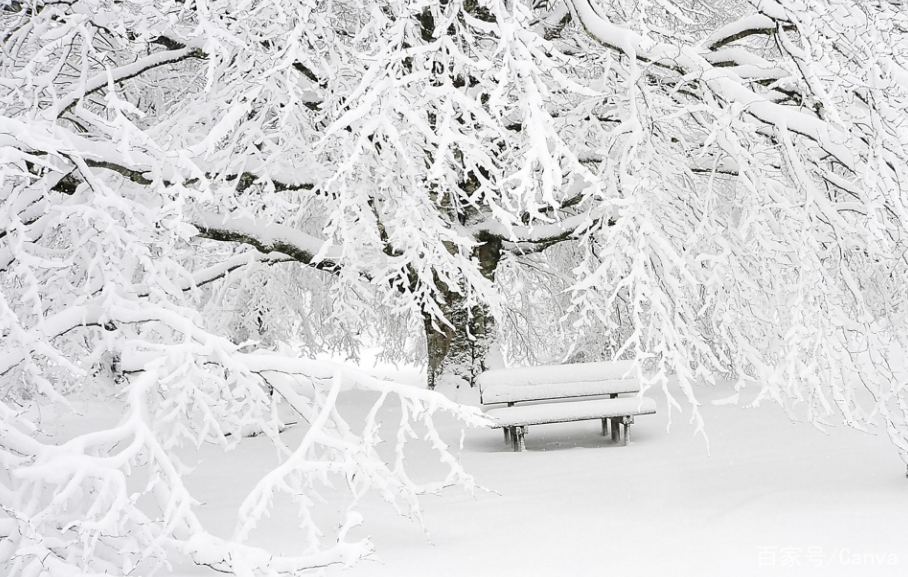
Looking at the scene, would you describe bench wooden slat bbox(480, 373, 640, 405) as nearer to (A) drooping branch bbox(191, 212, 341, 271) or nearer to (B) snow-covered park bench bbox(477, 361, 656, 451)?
(B) snow-covered park bench bbox(477, 361, 656, 451)

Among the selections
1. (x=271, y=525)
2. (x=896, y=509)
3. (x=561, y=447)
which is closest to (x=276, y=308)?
(x=561, y=447)

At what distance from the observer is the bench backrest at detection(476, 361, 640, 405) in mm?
7160

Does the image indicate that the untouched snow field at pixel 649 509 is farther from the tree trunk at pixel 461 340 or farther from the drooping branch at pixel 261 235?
the drooping branch at pixel 261 235

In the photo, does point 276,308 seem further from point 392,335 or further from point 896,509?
point 896,509

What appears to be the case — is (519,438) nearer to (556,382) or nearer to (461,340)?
(556,382)

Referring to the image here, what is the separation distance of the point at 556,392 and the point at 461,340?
59.0 inches

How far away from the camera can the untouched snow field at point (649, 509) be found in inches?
164

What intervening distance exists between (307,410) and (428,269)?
1462mm

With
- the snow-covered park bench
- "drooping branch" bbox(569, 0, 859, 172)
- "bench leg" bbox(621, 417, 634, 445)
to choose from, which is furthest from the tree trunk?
"drooping branch" bbox(569, 0, 859, 172)

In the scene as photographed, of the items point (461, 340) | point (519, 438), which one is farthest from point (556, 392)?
point (461, 340)

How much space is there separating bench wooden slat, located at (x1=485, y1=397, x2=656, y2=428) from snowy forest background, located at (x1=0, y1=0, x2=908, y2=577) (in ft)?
2.91

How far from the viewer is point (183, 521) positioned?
3.97 m

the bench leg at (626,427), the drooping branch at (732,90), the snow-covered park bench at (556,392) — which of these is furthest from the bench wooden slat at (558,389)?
the drooping branch at (732,90)

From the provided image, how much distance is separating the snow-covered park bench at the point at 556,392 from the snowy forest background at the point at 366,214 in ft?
2.31
